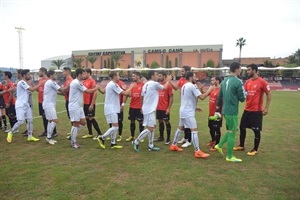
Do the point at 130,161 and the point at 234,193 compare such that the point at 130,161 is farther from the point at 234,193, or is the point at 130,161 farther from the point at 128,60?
the point at 128,60

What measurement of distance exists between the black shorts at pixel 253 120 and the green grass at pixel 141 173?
771 millimetres

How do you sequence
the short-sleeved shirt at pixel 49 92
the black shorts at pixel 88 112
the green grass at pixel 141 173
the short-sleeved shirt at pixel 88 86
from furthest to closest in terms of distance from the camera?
the short-sleeved shirt at pixel 88 86
the black shorts at pixel 88 112
the short-sleeved shirt at pixel 49 92
the green grass at pixel 141 173

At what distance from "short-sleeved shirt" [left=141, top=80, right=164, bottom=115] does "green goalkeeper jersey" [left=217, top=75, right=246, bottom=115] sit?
1686mm

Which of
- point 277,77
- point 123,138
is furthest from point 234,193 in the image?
point 277,77

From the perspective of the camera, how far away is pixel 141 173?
212 inches

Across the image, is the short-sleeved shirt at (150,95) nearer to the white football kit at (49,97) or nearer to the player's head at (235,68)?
the player's head at (235,68)

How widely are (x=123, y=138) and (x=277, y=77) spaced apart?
134ft

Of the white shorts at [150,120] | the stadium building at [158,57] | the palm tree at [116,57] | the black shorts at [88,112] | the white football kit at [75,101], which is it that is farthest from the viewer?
the palm tree at [116,57]


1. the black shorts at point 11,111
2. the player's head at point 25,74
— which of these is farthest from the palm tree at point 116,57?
the player's head at point 25,74

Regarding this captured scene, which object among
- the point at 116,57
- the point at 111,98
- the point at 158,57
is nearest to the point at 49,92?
the point at 111,98

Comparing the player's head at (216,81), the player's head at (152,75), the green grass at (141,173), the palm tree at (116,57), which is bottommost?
the green grass at (141,173)

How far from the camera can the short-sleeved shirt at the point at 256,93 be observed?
6.66 metres

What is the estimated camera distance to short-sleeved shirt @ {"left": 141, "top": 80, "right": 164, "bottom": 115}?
6723mm

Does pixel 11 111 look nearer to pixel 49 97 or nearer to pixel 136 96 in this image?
pixel 49 97
